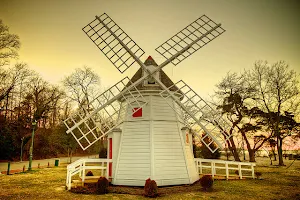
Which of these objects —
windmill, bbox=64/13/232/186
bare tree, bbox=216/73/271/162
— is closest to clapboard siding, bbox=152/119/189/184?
windmill, bbox=64/13/232/186

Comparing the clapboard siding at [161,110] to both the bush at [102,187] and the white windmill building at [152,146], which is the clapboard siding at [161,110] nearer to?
the white windmill building at [152,146]

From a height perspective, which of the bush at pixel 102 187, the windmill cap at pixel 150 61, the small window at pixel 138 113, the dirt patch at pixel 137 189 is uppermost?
the windmill cap at pixel 150 61

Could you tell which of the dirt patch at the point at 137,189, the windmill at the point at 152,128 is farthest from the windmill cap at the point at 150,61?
the dirt patch at the point at 137,189

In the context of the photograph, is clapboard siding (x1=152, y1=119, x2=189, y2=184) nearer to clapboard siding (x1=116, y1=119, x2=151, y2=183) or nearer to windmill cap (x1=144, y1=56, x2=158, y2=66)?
clapboard siding (x1=116, y1=119, x2=151, y2=183)

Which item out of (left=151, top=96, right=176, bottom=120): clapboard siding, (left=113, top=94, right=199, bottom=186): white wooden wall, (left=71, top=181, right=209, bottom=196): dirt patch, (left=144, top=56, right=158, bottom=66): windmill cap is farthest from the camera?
(left=144, top=56, right=158, bottom=66): windmill cap

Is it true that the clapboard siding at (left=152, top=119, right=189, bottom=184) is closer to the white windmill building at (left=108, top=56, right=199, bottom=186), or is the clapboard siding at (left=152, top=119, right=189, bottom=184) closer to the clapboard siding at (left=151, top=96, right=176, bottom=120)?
the white windmill building at (left=108, top=56, right=199, bottom=186)

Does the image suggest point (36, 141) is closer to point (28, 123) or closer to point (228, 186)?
point (28, 123)

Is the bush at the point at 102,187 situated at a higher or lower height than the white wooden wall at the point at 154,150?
lower

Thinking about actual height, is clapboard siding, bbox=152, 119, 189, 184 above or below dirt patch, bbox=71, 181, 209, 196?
above

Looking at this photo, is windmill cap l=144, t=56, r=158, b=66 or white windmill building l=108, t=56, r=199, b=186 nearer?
white windmill building l=108, t=56, r=199, b=186

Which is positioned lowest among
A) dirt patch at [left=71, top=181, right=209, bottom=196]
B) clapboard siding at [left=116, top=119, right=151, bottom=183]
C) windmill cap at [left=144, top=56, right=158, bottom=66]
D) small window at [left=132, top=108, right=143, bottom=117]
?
dirt patch at [left=71, top=181, right=209, bottom=196]

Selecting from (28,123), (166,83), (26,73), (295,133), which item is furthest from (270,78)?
(28,123)

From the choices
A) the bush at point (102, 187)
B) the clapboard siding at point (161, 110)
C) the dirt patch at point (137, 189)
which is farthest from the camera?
the clapboard siding at point (161, 110)

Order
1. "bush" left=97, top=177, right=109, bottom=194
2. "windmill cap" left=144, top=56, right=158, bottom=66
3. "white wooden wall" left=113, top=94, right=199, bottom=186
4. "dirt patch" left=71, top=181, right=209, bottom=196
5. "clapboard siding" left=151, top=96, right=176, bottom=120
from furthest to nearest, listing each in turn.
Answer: "windmill cap" left=144, top=56, right=158, bottom=66 < "clapboard siding" left=151, top=96, right=176, bottom=120 < "white wooden wall" left=113, top=94, right=199, bottom=186 < "dirt patch" left=71, top=181, right=209, bottom=196 < "bush" left=97, top=177, right=109, bottom=194
